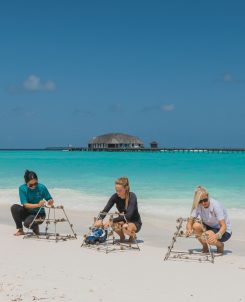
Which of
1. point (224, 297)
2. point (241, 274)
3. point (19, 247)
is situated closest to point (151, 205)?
point (19, 247)

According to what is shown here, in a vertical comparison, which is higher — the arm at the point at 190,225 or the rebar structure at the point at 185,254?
the arm at the point at 190,225

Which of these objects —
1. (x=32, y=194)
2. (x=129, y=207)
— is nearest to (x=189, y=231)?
(x=129, y=207)

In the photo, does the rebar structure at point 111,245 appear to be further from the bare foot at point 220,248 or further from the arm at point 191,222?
→ the bare foot at point 220,248

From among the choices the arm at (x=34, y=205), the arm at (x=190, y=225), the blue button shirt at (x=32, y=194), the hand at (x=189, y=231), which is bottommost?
the hand at (x=189, y=231)

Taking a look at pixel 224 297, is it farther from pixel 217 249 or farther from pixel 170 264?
pixel 217 249

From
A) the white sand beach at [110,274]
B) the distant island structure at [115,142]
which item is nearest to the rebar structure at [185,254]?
the white sand beach at [110,274]

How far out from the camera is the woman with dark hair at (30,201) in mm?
8336

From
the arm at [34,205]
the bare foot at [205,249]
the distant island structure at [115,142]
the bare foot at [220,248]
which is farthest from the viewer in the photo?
the distant island structure at [115,142]

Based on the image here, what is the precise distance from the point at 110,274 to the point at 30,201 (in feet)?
9.41

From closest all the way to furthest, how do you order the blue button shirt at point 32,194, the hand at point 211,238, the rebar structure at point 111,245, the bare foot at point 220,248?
the hand at point 211,238 < the bare foot at point 220,248 < the rebar structure at point 111,245 < the blue button shirt at point 32,194

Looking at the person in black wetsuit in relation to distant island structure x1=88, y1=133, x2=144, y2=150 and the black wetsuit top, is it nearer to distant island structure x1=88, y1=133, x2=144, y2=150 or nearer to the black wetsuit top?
the black wetsuit top

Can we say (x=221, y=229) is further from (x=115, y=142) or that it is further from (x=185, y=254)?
(x=115, y=142)

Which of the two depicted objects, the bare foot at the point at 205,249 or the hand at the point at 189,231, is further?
the bare foot at the point at 205,249

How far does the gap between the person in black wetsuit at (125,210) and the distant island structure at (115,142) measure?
11641 cm
